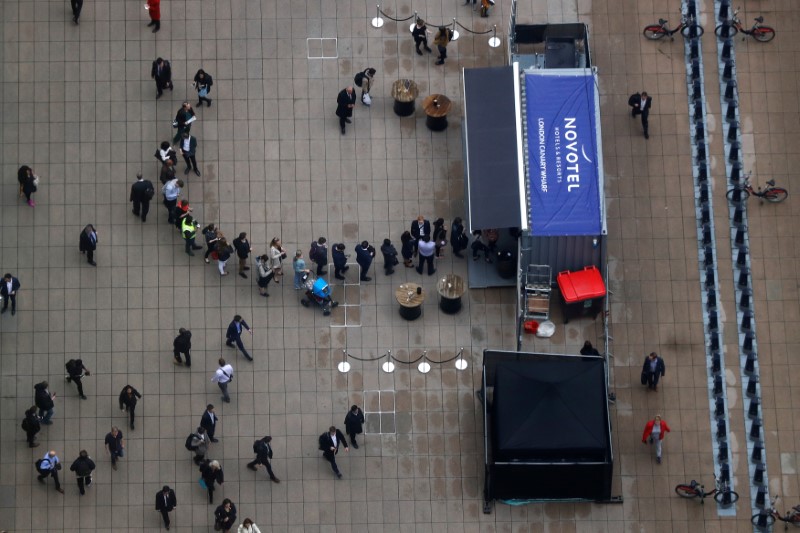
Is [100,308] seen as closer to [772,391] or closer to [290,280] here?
[290,280]

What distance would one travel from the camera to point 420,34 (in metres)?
75.2

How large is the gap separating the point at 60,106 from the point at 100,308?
806cm

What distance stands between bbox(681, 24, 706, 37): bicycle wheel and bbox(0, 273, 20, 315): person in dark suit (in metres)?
25.7

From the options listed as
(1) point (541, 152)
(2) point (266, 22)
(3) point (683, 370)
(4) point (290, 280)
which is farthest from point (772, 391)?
(2) point (266, 22)

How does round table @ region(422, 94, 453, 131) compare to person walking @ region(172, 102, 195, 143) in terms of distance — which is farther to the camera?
round table @ region(422, 94, 453, 131)

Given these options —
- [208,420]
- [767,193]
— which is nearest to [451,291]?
[208,420]

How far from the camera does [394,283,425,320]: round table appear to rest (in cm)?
7081

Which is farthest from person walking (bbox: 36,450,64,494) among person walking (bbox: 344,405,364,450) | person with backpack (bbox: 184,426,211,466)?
person walking (bbox: 344,405,364,450)

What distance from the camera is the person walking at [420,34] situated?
75188mm

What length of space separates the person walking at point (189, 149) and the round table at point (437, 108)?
8376 mm

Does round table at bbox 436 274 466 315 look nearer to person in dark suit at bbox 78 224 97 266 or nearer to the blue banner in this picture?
the blue banner

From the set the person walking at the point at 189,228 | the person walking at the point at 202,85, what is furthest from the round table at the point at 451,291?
the person walking at the point at 202,85

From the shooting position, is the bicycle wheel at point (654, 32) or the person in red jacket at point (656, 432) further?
the bicycle wheel at point (654, 32)

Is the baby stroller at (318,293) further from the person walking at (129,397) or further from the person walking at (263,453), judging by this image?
the person walking at (129,397)
